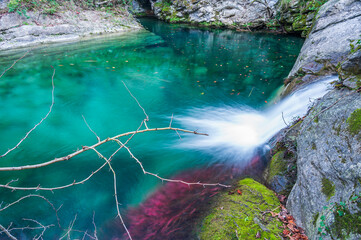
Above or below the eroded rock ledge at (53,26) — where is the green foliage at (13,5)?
above

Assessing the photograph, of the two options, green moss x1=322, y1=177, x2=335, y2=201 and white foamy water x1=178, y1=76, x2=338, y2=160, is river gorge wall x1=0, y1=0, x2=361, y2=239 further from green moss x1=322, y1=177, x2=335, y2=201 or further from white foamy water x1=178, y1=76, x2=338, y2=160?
white foamy water x1=178, y1=76, x2=338, y2=160

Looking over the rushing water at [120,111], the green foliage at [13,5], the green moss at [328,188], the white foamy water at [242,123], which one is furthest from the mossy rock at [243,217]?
the green foliage at [13,5]

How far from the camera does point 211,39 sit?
15102 millimetres

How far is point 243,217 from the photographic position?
2666 millimetres

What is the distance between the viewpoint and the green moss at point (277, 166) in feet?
11.3

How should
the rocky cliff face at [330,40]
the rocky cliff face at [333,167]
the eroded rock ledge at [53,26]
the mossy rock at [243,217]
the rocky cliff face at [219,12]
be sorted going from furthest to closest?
the rocky cliff face at [219,12]
the eroded rock ledge at [53,26]
the rocky cliff face at [330,40]
the mossy rock at [243,217]
the rocky cliff face at [333,167]

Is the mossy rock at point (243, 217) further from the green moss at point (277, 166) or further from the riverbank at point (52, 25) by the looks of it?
the riverbank at point (52, 25)

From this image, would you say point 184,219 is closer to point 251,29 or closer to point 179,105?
point 179,105

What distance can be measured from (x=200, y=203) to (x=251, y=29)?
18458 mm

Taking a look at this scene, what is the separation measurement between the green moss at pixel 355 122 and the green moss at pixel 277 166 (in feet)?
4.46

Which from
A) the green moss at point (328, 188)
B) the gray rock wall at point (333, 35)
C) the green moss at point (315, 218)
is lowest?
the green moss at point (315, 218)

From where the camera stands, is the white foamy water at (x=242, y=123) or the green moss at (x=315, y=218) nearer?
the green moss at (x=315, y=218)

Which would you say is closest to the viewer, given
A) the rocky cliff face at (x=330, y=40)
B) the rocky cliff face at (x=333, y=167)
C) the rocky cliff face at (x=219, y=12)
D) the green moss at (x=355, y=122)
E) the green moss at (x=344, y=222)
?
the green moss at (x=344, y=222)

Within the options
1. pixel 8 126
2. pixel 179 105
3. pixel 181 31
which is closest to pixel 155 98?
pixel 179 105
